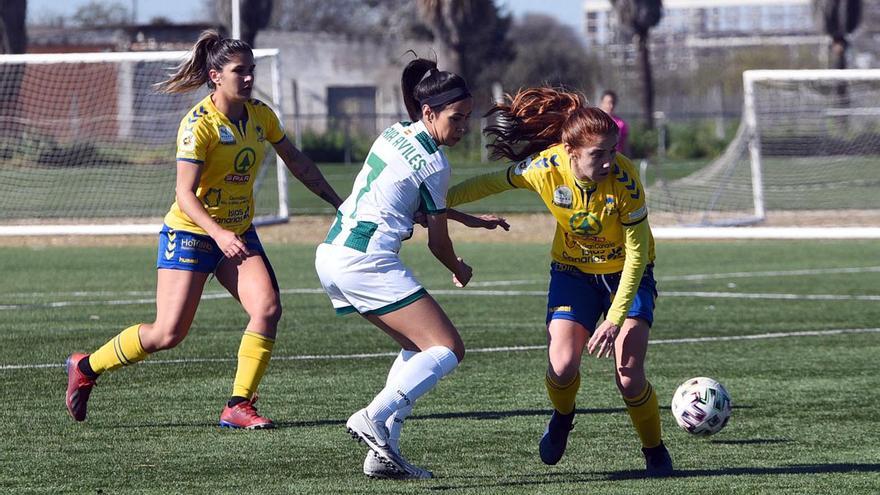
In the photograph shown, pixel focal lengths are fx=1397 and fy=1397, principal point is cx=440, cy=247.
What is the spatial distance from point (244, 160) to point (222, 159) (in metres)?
0.14

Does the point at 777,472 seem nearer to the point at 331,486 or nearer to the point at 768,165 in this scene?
the point at 331,486

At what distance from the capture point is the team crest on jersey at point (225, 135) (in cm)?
750

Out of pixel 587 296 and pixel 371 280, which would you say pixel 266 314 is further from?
pixel 587 296

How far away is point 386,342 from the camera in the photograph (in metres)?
11.0

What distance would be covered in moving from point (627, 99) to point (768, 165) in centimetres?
2694

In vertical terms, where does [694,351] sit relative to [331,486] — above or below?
below

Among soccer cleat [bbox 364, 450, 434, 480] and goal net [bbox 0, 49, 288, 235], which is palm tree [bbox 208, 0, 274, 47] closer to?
goal net [bbox 0, 49, 288, 235]

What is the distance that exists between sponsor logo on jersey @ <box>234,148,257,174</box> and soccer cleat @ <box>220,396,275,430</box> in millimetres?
1269

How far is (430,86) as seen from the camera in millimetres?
6164

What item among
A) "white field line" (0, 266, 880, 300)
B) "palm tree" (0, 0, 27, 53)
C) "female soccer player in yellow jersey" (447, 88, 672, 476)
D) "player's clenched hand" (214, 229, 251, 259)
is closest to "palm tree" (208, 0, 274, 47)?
"palm tree" (0, 0, 27, 53)

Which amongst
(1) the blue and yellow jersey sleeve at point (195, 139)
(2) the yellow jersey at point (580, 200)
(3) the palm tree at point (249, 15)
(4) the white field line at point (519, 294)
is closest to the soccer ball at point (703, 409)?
(2) the yellow jersey at point (580, 200)

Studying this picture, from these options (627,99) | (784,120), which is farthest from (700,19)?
(784,120)

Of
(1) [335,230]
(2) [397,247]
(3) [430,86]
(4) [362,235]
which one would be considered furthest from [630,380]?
(3) [430,86]

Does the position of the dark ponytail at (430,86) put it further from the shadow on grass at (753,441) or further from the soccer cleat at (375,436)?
the shadow on grass at (753,441)
